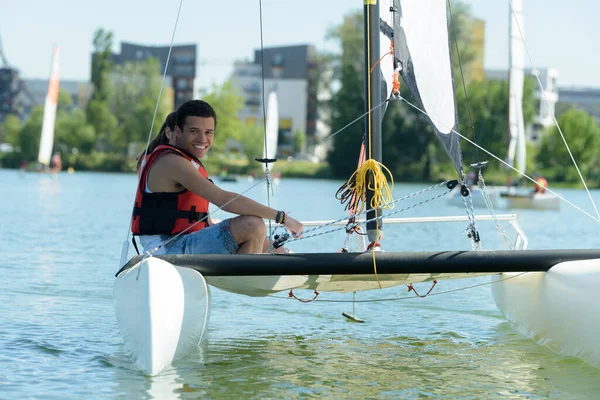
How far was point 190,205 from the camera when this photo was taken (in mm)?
4629

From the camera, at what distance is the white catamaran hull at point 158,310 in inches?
161

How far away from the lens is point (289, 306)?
23.1ft

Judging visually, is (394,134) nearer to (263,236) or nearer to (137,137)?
(137,137)

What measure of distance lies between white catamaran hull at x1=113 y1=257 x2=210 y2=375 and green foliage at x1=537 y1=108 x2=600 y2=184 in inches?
2060

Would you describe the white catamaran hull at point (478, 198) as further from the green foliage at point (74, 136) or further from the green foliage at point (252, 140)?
the green foliage at point (74, 136)

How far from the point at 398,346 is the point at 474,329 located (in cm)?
92

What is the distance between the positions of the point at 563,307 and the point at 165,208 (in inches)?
76.9

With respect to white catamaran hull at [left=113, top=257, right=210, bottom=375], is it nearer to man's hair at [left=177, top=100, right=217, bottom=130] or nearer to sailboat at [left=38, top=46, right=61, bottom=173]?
man's hair at [left=177, top=100, right=217, bottom=130]

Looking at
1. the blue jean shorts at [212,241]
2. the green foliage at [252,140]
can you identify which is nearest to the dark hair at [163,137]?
the blue jean shorts at [212,241]

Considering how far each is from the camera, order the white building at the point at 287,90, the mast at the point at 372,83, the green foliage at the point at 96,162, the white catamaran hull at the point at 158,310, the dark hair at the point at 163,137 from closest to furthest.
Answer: the white catamaran hull at the point at 158,310, the dark hair at the point at 163,137, the mast at the point at 372,83, the green foliage at the point at 96,162, the white building at the point at 287,90

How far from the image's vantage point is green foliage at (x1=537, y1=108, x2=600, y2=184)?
55.2 m

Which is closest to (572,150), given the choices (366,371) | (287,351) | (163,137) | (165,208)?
(287,351)

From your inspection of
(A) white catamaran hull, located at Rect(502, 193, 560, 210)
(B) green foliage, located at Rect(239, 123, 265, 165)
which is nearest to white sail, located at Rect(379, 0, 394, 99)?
(A) white catamaran hull, located at Rect(502, 193, 560, 210)

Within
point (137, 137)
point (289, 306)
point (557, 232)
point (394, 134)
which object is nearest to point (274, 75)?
point (137, 137)
